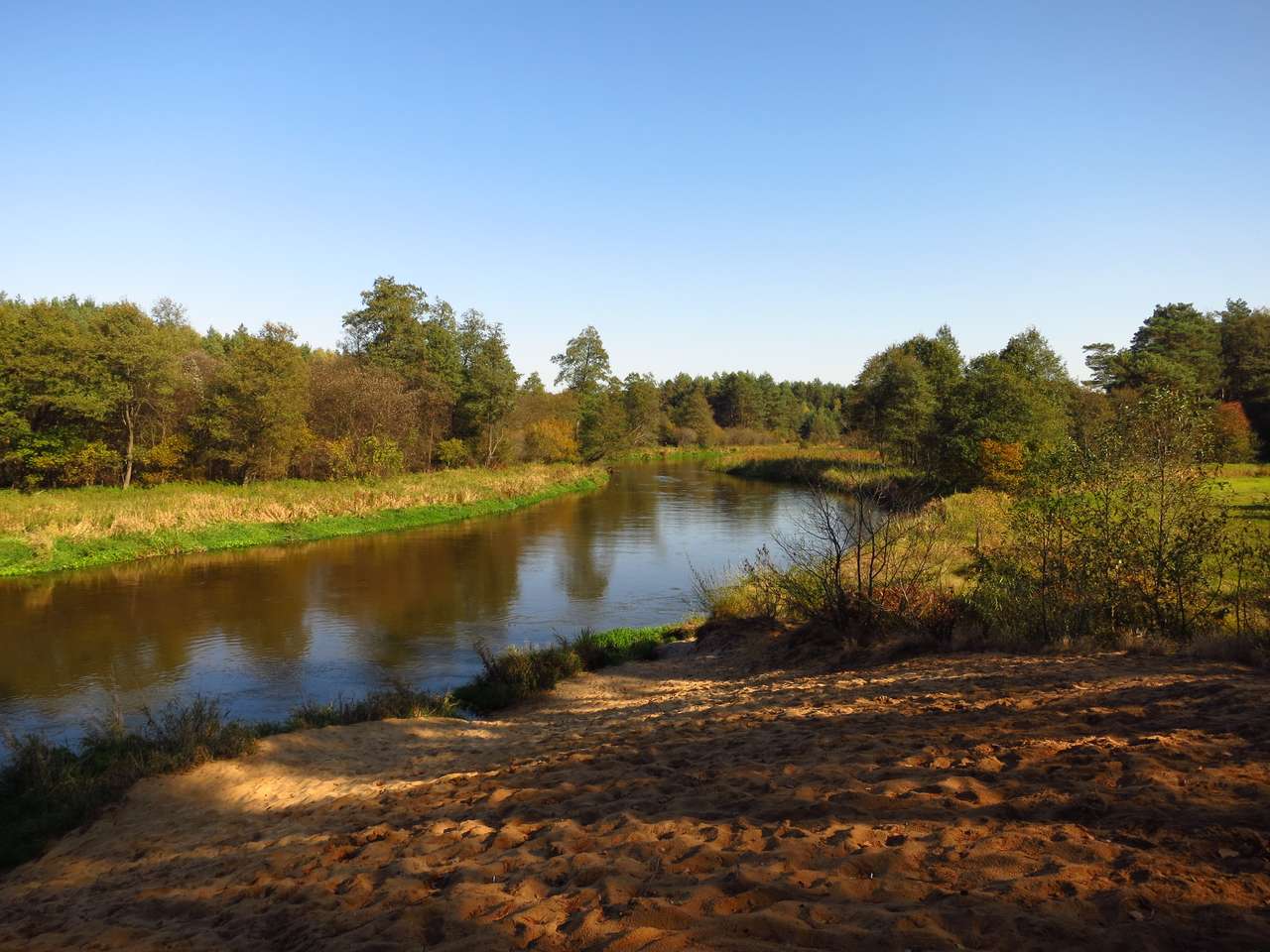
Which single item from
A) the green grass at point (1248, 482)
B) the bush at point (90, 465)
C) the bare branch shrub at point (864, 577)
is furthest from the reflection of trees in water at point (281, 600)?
the green grass at point (1248, 482)

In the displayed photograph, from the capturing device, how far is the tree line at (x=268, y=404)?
31172 mm

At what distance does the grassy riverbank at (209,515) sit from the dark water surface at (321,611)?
1298 millimetres

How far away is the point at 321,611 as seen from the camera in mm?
19516

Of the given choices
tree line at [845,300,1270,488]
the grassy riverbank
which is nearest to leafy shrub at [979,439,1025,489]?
tree line at [845,300,1270,488]

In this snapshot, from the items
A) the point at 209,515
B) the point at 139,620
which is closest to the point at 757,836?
the point at 139,620

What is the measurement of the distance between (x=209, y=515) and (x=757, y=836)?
1142 inches

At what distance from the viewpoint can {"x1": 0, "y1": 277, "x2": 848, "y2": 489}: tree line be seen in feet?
102

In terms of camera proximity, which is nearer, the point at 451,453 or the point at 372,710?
the point at 372,710

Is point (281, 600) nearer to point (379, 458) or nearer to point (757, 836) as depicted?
point (757, 836)

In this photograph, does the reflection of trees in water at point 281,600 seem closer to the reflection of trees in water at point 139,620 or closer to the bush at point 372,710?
the reflection of trees in water at point 139,620

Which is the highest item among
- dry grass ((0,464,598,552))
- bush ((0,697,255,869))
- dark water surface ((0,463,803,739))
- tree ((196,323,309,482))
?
tree ((196,323,309,482))

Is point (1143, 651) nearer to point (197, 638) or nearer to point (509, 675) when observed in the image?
point (509, 675)

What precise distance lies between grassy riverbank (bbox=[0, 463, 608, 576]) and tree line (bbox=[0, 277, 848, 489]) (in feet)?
6.24

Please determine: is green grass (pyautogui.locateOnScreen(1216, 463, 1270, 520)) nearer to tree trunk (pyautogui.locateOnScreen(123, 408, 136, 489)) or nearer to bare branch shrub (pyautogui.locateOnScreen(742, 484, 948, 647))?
bare branch shrub (pyautogui.locateOnScreen(742, 484, 948, 647))
